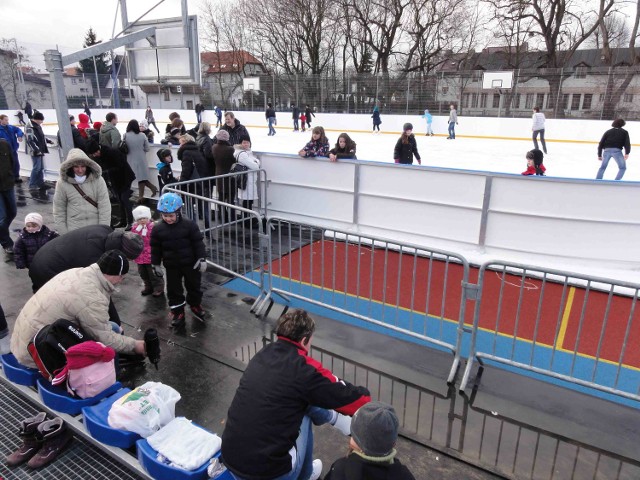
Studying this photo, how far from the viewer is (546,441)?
3340 mm

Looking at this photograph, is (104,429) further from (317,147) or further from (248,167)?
(317,147)

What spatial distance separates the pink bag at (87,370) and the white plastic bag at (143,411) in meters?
0.25

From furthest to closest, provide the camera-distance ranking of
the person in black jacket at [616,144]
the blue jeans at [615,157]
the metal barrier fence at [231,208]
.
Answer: the blue jeans at [615,157]
the person in black jacket at [616,144]
the metal barrier fence at [231,208]

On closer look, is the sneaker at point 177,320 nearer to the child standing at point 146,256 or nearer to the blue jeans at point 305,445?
the child standing at point 146,256

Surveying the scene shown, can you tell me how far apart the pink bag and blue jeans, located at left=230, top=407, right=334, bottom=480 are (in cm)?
133

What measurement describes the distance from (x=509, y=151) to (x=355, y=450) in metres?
18.2

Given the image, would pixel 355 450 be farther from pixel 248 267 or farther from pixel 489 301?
pixel 248 267

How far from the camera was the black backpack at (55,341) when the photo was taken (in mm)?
2992

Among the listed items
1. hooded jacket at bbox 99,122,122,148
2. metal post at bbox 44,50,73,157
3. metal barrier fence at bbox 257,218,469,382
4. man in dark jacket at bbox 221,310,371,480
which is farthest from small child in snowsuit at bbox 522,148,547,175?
hooded jacket at bbox 99,122,122,148

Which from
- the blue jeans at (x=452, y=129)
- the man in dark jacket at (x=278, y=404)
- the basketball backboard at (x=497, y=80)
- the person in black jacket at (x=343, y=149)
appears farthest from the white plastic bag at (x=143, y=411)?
the basketball backboard at (x=497, y=80)

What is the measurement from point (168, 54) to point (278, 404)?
847 centimetres

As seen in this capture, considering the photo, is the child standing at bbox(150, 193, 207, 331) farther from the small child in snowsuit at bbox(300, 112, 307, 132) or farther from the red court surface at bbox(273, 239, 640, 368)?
the small child in snowsuit at bbox(300, 112, 307, 132)

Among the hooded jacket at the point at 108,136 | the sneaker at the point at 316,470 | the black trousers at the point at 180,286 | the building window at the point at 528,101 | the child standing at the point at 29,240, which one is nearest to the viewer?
the sneaker at the point at 316,470

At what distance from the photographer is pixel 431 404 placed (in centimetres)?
375
